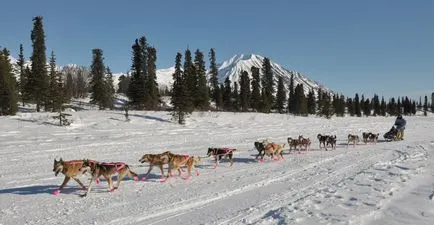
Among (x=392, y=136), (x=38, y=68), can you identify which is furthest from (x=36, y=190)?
(x=38, y=68)

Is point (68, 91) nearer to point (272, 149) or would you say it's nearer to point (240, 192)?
point (272, 149)

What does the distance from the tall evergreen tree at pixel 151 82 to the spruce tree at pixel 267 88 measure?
60.1ft

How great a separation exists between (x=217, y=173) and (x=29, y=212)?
6284mm

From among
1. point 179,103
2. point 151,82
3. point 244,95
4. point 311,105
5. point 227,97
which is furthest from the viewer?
point 311,105

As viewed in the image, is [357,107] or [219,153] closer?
[219,153]

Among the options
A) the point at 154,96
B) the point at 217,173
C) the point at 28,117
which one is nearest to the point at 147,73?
the point at 154,96

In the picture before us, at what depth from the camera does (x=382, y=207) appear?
837 cm

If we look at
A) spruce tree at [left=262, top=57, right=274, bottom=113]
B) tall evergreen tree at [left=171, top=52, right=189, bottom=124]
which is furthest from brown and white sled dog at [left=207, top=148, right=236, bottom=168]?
spruce tree at [left=262, top=57, right=274, bottom=113]

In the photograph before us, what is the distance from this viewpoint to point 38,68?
48.3m

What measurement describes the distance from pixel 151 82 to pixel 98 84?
6.90 m

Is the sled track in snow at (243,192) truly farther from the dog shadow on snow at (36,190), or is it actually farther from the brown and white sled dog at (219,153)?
the dog shadow on snow at (36,190)

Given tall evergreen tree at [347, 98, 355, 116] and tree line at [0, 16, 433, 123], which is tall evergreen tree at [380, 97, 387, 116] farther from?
tree line at [0, 16, 433, 123]

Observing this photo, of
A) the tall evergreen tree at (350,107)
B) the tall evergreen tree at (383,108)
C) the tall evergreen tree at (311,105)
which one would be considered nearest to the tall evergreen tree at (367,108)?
the tall evergreen tree at (350,107)

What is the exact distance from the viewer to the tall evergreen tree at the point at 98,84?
58.2 metres
